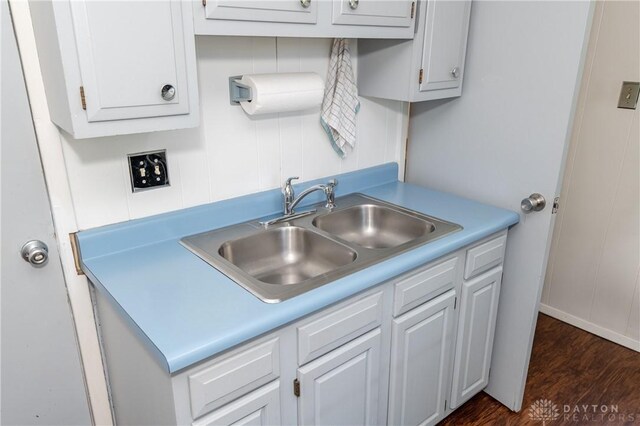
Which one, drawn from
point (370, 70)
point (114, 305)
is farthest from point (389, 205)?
point (114, 305)

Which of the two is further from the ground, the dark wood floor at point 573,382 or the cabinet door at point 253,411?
the cabinet door at point 253,411

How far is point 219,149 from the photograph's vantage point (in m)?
1.58

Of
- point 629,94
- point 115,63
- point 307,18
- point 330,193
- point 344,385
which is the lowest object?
point 344,385

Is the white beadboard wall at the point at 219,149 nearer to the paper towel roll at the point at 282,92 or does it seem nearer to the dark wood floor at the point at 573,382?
the paper towel roll at the point at 282,92

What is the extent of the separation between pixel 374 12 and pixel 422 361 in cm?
115

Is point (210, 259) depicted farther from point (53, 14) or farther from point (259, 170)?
point (53, 14)

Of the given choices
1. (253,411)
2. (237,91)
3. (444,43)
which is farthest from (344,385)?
(444,43)

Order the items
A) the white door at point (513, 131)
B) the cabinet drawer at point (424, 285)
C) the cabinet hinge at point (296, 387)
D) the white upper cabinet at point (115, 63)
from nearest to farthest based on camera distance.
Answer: the white upper cabinet at point (115, 63) < the cabinet hinge at point (296, 387) < the cabinet drawer at point (424, 285) < the white door at point (513, 131)

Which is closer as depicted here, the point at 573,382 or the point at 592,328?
the point at 573,382

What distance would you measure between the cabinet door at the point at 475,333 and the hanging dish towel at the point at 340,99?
0.72 m

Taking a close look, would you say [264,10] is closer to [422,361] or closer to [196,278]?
[196,278]

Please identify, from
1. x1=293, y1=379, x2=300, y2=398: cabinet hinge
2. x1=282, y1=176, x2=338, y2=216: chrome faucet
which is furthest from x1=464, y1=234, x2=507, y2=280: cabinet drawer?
x1=293, y1=379, x2=300, y2=398: cabinet hinge

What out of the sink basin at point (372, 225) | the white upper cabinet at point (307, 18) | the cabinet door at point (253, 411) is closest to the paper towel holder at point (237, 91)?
the white upper cabinet at point (307, 18)

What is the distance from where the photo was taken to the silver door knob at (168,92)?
44.9 inches
